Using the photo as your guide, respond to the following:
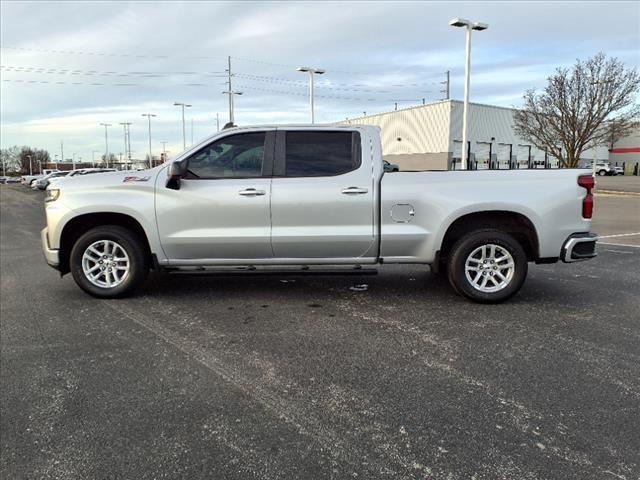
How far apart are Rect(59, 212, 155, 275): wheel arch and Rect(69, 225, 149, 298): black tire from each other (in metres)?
0.09

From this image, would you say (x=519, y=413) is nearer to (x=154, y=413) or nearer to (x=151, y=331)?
(x=154, y=413)

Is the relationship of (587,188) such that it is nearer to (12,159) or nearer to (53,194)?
(53,194)

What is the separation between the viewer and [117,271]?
19.9 ft

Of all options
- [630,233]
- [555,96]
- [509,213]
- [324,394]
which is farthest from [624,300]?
[555,96]

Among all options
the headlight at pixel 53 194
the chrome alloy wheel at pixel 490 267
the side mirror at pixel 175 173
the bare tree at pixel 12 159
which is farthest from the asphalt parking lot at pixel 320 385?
the bare tree at pixel 12 159

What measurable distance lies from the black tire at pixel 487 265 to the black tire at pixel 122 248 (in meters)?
3.49

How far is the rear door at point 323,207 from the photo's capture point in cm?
571

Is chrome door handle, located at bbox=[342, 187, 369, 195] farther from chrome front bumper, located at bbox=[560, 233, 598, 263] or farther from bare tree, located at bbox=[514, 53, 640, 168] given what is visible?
bare tree, located at bbox=[514, 53, 640, 168]

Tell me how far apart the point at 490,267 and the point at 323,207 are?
1.94 m

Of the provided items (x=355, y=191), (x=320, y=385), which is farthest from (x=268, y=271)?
(x=320, y=385)

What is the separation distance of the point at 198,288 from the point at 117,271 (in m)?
1.02

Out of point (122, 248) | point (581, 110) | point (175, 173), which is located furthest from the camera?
point (581, 110)

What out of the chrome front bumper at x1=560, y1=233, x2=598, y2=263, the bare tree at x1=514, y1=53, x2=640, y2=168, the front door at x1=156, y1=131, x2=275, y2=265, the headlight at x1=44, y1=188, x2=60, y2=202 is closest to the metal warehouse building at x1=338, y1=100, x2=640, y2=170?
the bare tree at x1=514, y1=53, x2=640, y2=168

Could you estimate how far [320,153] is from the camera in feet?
19.4
